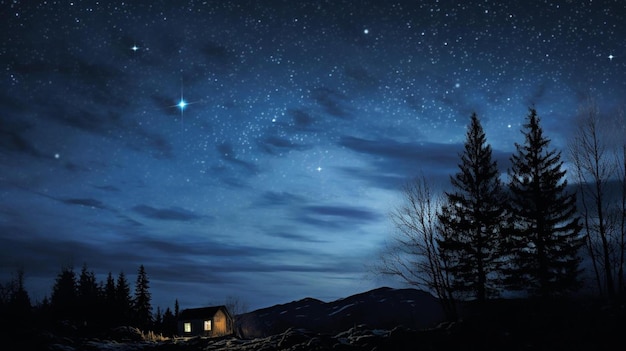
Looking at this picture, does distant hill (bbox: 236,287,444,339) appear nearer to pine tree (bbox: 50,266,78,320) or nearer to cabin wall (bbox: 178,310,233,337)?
pine tree (bbox: 50,266,78,320)

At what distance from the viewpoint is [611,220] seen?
29891 mm

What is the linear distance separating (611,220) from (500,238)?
683 centimetres

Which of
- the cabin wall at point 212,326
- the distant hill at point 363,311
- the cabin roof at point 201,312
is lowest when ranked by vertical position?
the distant hill at point 363,311

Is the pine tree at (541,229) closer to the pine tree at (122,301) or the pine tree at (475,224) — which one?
the pine tree at (475,224)

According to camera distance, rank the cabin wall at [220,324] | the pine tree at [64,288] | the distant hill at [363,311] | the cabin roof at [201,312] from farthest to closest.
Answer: the distant hill at [363,311] < the pine tree at [64,288] < the cabin roof at [201,312] < the cabin wall at [220,324]

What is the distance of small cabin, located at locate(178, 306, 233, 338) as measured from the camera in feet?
186

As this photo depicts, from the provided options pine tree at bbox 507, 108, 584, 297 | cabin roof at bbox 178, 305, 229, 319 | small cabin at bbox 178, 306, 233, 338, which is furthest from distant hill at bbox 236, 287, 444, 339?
pine tree at bbox 507, 108, 584, 297

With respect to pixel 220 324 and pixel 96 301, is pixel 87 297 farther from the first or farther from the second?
pixel 220 324

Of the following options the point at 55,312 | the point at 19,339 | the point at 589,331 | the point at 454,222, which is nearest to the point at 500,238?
the point at 454,222

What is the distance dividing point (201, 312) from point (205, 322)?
2.08 metres

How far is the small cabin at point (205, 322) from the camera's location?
5678 centimetres

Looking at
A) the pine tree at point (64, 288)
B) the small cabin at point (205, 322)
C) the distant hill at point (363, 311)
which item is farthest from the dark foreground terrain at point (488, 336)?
the distant hill at point (363, 311)

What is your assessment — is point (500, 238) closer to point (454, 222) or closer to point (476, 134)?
point (454, 222)

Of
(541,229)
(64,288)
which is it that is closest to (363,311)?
A: (64,288)
